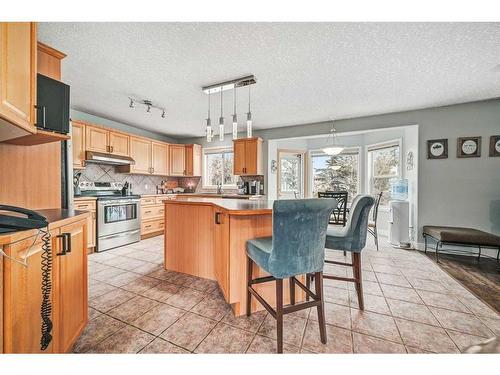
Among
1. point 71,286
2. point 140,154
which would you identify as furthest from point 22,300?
point 140,154

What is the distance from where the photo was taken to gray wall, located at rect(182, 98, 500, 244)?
10.4 feet

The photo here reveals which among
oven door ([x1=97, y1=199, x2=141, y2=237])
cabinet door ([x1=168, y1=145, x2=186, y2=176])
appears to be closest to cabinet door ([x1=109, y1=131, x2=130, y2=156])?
oven door ([x1=97, y1=199, x2=141, y2=237])

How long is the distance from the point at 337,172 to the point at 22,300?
5736 mm

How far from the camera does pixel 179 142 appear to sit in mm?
5984

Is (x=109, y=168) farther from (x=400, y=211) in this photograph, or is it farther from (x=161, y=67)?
(x=400, y=211)

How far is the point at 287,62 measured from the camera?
2.19 metres

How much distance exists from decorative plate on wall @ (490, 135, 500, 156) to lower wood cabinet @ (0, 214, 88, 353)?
5.23 metres

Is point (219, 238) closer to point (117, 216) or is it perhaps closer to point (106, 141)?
point (117, 216)

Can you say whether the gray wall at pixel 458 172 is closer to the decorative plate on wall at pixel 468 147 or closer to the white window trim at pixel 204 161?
the decorative plate on wall at pixel 468 147

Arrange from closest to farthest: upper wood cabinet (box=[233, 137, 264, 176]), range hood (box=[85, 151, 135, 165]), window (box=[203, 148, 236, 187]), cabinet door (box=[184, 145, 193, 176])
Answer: range hood (box=[85, 151, 135, 165]), upper wood cabinet (box=[233, 137, 264, 176]), cabinet door (box=[184, 145, 193, 176]), window (box=[203, 148, 236, 187])

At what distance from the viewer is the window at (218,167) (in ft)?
18.2

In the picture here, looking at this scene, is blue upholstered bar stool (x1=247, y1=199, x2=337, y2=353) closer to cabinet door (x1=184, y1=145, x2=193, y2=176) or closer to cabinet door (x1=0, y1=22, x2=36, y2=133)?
cabinet door (x1=0, y1=22, x2=36, y2=133)
